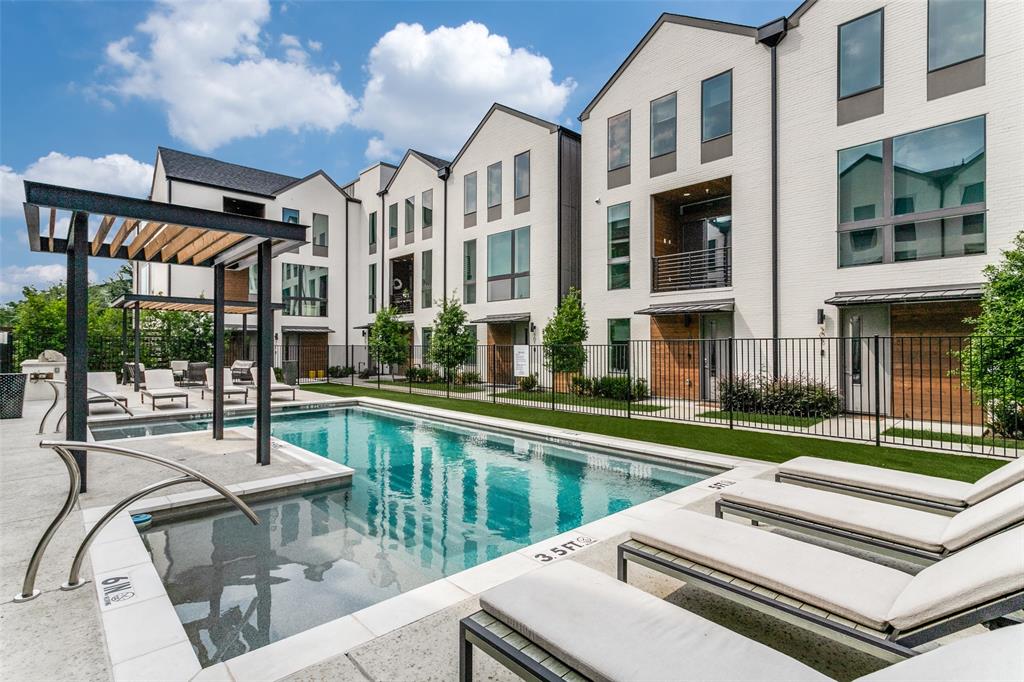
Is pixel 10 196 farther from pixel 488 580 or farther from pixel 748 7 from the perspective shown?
pixel 748 7

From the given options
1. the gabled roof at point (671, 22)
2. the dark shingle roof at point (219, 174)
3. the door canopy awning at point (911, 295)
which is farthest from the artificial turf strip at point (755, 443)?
the dark shingle roof at point (219, 174)

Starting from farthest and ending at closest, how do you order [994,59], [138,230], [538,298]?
[538,298], [994,59], [138,230]

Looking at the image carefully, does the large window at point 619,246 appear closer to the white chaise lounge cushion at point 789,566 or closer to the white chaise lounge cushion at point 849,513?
the white chaise lounge cushion at point 849,513

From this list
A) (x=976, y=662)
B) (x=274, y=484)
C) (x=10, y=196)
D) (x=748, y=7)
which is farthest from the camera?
(x=748, y=7)

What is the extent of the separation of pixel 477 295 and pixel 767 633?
19.4 meters

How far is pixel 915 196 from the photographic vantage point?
37.2 feet

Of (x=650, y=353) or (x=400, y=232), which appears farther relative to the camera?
(x=400, y=232)

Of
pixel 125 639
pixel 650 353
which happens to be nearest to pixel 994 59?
pixel 650 353

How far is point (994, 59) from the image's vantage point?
34.3 feet

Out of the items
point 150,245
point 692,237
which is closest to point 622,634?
point 150,245

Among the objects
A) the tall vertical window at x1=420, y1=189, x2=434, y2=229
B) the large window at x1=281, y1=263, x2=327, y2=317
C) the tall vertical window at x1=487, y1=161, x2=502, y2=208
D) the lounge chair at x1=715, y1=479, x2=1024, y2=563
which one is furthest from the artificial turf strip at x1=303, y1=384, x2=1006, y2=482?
the large window at x1=281, y1=263, x2=327, y2=317

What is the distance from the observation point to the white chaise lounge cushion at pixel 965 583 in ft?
6.03

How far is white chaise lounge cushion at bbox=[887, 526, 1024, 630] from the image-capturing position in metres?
1.84

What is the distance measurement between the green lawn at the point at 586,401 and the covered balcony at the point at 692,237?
4.08 meters
